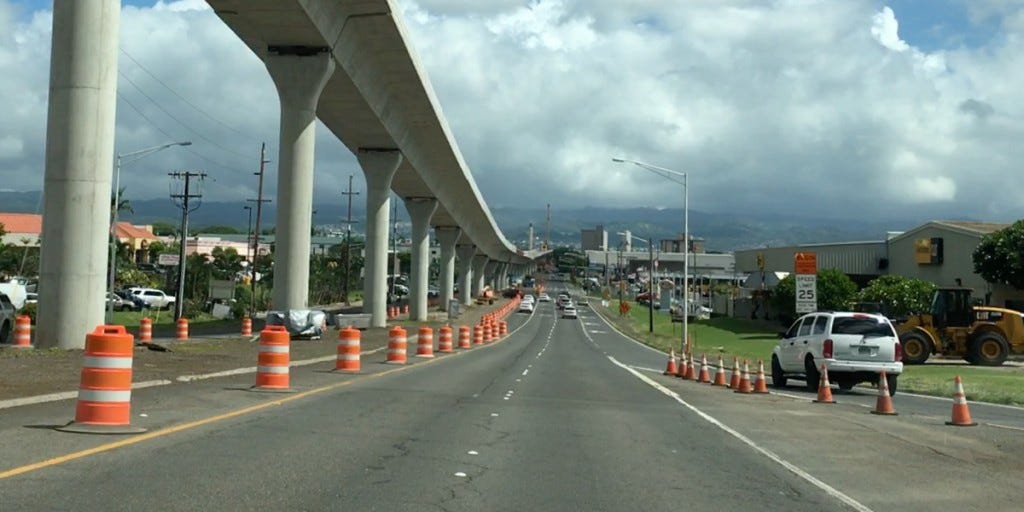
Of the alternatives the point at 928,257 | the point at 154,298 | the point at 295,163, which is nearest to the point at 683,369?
the point at 295,163

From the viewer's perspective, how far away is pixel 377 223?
6084 cm

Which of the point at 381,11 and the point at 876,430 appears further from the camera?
the point at 381,11

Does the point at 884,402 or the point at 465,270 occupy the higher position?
the point at 465,270

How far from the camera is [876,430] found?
16297 mm

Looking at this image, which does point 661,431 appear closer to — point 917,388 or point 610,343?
point 917,388

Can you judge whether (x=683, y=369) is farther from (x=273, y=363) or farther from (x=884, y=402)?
(x=273, y=363)

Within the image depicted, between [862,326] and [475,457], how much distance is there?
16.5 metres

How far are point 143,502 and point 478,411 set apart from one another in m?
9.24

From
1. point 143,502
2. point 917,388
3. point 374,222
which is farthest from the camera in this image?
point 374,222

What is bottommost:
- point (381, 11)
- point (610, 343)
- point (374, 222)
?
point (610, 343)

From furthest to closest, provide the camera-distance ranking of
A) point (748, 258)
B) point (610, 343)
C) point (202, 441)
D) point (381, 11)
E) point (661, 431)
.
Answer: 1. point (748, 258)
2. point (610, 343)
3. point (381, 11)
4. point (661, 431)
5. point (202, 441)

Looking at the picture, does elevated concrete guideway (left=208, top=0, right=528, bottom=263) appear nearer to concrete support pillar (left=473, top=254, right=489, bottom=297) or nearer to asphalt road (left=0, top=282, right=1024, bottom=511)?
asphalt road (left=0, top=282, right=1024, bottom=511)

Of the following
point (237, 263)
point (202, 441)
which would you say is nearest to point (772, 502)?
point (202, 441)

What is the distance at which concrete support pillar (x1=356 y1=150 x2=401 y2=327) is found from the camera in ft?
191
